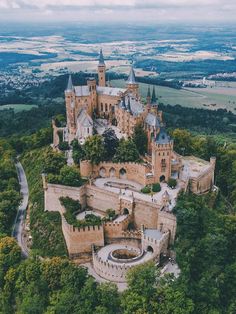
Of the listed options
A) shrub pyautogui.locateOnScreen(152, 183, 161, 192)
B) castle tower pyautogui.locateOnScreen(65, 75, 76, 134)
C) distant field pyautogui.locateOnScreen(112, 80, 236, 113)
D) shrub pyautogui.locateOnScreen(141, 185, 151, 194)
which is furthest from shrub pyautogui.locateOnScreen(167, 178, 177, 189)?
distant field pyautogui.locateOnScreen(112, 80, 236, 113)

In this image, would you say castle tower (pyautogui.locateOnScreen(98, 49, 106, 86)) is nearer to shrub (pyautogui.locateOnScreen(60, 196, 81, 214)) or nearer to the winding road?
the winding road

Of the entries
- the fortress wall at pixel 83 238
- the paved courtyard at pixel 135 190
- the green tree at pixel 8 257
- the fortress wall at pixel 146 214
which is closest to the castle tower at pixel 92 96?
the paved courtyard at pixel 135 190

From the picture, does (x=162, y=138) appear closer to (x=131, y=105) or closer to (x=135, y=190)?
(x=135, y=190)

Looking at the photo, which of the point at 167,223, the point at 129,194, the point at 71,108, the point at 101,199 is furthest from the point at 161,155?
the point at 71,108

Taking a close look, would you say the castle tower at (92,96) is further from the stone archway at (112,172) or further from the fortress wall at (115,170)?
the stone archway at (112,172)

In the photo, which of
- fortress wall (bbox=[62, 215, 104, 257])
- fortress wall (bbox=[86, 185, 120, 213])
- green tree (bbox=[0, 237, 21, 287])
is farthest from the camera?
fortress wall (bbox=[86, 185, 120, 213])

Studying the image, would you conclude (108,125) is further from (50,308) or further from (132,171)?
(50,308)

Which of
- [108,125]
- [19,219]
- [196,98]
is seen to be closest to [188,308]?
[19,219]
